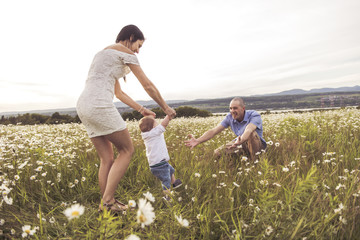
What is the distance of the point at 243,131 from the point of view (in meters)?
4.75

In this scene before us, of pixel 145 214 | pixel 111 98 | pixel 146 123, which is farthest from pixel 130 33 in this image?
pixel 145 214

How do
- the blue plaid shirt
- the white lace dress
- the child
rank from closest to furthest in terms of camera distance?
the white lace dress → the child → the blue plaid shirt

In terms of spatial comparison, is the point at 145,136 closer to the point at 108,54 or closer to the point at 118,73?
the point at 118,73

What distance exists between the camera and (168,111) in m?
3.01

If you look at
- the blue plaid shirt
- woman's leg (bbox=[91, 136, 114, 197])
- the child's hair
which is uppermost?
the child's hair

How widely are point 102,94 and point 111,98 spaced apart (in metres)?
0.15

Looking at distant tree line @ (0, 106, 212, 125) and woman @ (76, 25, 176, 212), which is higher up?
woman @ (76, 25, 176, 212)

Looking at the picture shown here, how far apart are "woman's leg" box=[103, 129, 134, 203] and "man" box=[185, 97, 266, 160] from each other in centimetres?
145

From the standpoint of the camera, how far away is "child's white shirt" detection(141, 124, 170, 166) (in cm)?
316

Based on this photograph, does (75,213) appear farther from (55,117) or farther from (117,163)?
(55,117)

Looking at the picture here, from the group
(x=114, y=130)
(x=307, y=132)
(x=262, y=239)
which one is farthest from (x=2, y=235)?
(x=307, y=132)

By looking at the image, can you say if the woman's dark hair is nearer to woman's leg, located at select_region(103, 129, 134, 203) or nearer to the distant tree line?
woman's leg, located at select_region(103, 129, 134, 203)

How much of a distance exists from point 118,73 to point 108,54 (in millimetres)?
261

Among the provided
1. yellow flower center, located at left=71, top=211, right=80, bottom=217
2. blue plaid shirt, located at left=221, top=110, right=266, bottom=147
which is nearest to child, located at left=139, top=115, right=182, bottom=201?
yellow flower center, located at left=71, top=211, right=80, bottom=217
